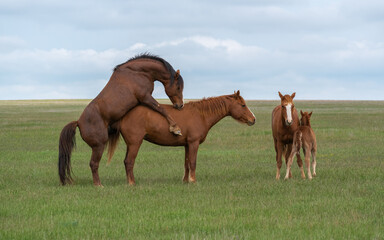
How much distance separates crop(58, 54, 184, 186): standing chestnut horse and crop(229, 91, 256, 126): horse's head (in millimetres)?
1280

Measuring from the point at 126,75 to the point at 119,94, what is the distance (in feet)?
1.62

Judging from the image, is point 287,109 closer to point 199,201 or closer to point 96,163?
point 199,201

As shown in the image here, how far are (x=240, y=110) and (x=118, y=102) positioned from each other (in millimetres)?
2896

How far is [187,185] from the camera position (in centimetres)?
1231

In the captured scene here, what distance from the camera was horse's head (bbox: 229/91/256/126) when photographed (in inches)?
523

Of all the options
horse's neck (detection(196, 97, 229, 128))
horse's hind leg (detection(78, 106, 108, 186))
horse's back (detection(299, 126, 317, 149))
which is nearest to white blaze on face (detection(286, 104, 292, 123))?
horse's back (detection(299, 126, 317, 149))

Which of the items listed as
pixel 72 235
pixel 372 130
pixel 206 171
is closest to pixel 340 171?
pixel 206 171

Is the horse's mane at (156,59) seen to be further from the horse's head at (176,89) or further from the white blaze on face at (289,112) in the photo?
the white blaze on face at (289,112)

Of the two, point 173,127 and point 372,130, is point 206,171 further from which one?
point 372,130

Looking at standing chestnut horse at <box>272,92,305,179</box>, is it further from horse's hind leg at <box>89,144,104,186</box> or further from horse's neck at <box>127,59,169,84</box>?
horse's hind leg at <box>89,144,104,186</box>

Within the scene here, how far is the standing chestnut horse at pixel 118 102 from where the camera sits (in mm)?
12469

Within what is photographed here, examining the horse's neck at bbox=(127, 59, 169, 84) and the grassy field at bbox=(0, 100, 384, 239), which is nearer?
the grassy field at bbox=(0, 100, 384, 239)

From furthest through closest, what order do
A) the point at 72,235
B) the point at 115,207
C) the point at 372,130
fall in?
the point at 372,130
the point at 115,207
the point at 72,235

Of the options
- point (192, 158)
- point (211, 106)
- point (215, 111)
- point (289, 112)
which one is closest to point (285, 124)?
point (289, 112)
